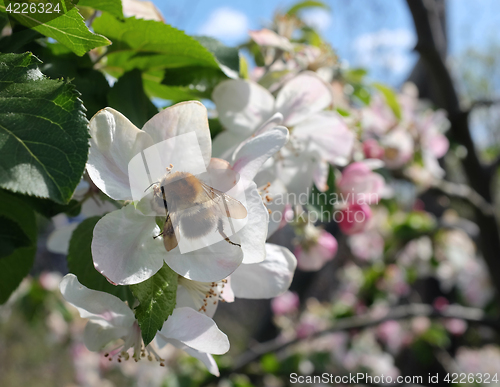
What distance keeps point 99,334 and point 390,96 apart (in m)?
0.93

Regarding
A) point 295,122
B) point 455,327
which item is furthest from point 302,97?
point 455,327

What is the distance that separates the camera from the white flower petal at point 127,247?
27cm

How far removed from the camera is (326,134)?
50cm

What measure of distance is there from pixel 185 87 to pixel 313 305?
2.42 meters

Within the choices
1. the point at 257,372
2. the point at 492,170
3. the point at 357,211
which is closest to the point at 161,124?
the point at 357,211

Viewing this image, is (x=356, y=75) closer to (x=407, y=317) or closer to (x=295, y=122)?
(x=295, y=122)

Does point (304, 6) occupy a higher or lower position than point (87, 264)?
higher

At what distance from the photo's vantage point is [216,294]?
36 centimetres

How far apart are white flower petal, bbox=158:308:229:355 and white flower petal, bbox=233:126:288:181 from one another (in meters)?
0.12

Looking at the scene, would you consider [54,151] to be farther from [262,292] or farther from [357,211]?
[357,211]

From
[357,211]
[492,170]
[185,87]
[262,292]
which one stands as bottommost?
[492,170]

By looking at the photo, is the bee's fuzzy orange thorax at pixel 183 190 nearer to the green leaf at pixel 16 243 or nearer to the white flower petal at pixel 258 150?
the white flower petal at pixel 258 150

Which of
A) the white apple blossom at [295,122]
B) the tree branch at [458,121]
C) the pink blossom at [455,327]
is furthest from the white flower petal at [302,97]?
the pink blossom at [455,327]

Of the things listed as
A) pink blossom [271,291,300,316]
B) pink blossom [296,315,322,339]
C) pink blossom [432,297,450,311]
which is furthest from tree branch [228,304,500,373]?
pink blossom [432,297,450,311]
